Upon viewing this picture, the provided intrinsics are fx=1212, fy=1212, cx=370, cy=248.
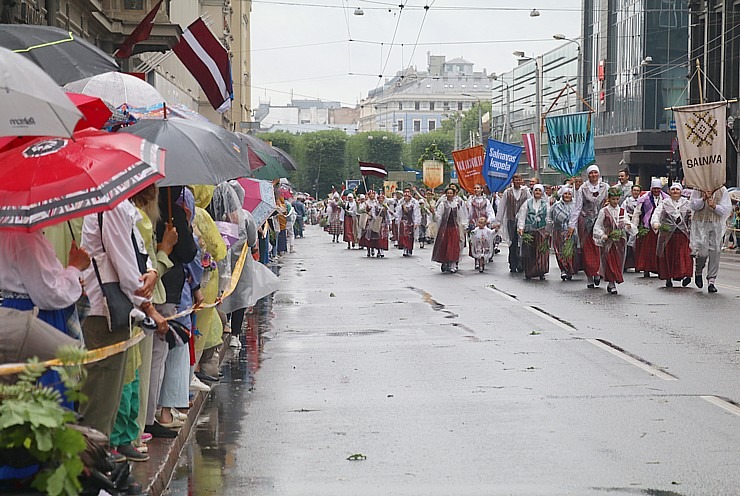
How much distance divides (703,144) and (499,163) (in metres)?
11.5

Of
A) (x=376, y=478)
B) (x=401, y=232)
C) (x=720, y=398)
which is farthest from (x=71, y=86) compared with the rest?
(x=401, y=232)

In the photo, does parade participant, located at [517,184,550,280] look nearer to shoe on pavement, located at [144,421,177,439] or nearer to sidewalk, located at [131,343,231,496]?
sidewalk, located at [131,343,231,496]

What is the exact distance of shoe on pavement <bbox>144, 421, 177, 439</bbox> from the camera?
769 cm

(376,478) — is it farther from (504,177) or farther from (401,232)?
(401,232)

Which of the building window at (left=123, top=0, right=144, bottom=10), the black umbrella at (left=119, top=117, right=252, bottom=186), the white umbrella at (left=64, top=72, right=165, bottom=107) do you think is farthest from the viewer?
the building window at (left=123, top=0, right=144, bottom=10)

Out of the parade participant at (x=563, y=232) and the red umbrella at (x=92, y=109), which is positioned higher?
the red umbrella at (x=92, y=109)

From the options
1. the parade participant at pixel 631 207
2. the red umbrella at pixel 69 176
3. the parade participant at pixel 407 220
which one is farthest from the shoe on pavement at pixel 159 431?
the parade participant at pixel 407 220

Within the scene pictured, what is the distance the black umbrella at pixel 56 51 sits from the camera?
849 centimetres

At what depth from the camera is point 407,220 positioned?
37188 mm

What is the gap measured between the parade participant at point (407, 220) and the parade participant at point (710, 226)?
16125mm

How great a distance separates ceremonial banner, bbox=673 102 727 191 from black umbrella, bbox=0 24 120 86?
40.7ft

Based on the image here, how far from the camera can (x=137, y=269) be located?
6355 millimetres

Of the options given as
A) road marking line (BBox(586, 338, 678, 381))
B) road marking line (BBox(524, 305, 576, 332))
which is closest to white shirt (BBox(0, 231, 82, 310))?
road marking line (BBox(586, 338, 678, 381))

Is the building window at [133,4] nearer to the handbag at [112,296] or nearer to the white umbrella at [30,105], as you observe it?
the handbag at [112,296]
